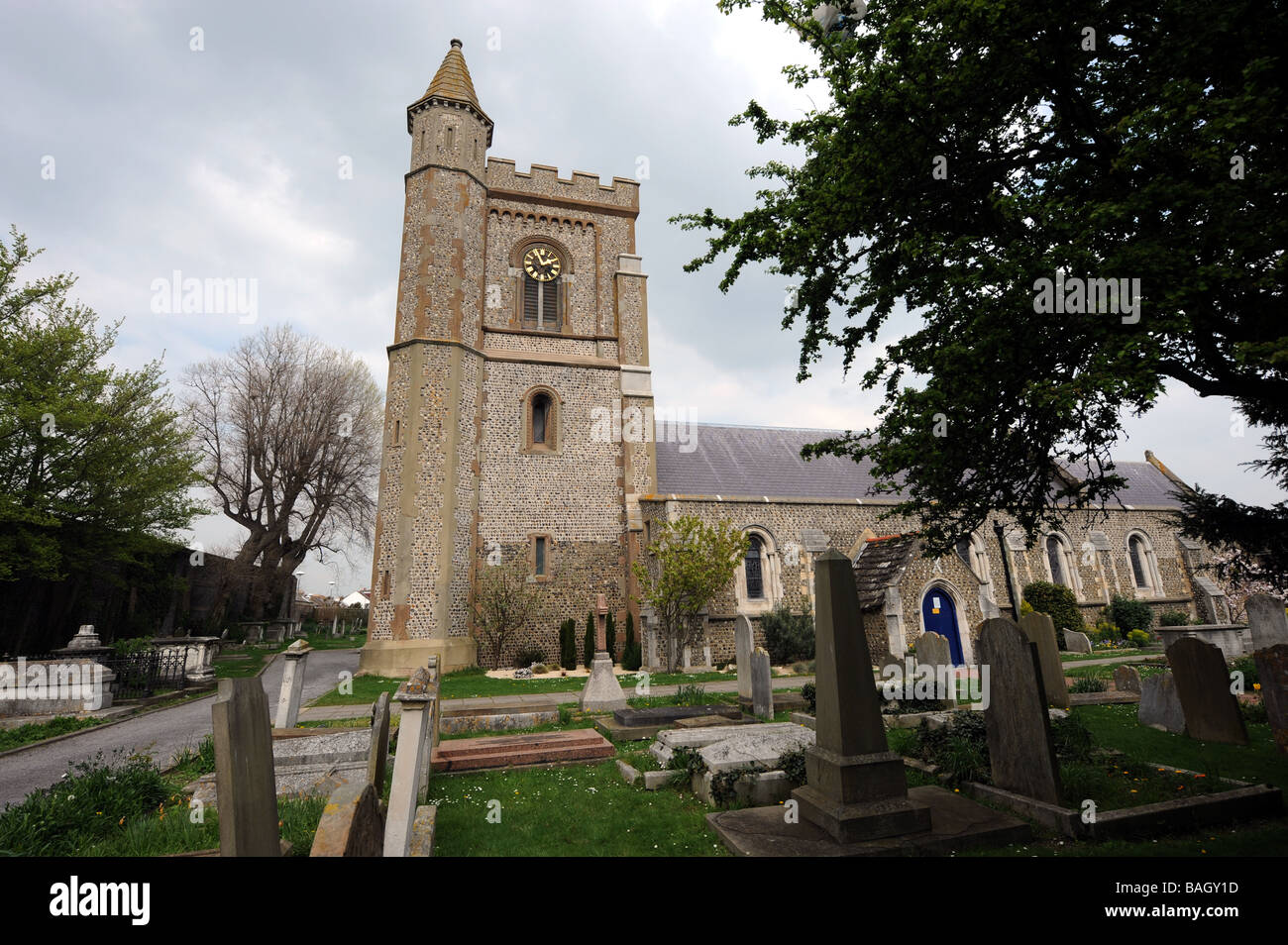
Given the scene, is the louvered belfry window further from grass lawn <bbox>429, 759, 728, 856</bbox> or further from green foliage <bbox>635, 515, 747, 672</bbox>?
grass lawn <bbox>429, 759, 728, 856</bbox>

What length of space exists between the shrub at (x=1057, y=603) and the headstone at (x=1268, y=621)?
9.72 meters

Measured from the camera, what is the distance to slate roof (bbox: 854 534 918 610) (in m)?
17.2

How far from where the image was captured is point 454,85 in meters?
20.7

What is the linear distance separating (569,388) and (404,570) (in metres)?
8.34

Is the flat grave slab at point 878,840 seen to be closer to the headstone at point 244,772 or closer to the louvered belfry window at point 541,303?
the headstone at point 244,772

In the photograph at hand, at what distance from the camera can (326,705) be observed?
38.6 feet

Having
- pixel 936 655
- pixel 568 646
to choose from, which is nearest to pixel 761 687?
pixel 936 655

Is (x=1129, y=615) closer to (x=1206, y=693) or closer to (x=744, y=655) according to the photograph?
(x=1206, y=693)

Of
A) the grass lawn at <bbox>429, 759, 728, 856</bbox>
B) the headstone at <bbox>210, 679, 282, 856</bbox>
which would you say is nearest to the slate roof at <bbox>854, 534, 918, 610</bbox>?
the grass lawn at <bbox>429, 759, 728, 856</bbox>

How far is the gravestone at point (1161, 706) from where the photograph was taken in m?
7.80

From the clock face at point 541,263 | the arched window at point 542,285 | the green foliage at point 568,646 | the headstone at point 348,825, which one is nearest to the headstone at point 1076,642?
the green foliage at point 568,646

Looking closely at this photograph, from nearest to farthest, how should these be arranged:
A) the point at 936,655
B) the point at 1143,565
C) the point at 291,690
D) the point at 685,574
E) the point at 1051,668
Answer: the point at 291,690, the point at 1051,668, the point at 936,655, the point at 685,574, the point at 1143,565
